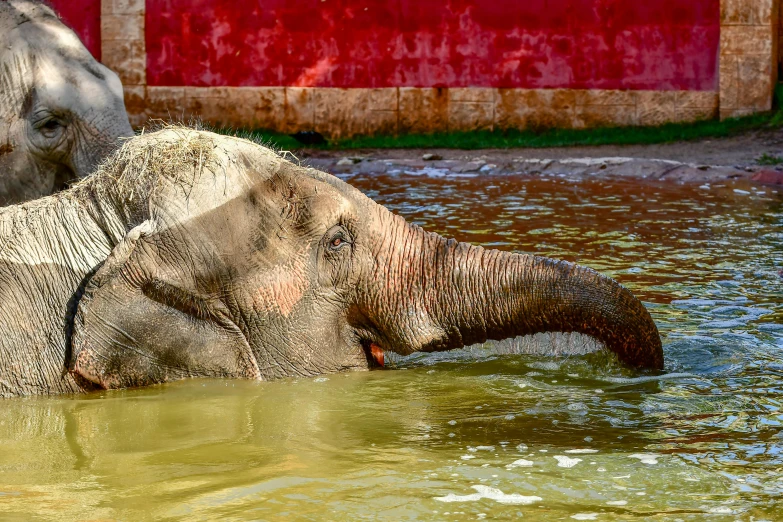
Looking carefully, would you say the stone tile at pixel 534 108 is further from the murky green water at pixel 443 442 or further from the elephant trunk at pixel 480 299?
the elephant trunk at pixel 480 299

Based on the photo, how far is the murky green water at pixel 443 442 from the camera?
152 inches

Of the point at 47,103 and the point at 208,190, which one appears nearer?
the point at 208,190

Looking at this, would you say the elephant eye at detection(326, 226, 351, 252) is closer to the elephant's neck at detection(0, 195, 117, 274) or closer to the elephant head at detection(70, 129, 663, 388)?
the elephant head at detection(70, 129, 663, 388)

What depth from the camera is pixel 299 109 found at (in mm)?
17922

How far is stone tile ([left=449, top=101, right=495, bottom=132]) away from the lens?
17.5 m

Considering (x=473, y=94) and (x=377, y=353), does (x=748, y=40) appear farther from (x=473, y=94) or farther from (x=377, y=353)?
(x=377, y=353)

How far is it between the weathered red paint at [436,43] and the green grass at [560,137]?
28.1 inches

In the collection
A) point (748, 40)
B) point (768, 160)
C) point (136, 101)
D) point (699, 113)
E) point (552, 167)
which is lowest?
point (552, 167)

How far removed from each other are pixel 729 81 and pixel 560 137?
2238mm

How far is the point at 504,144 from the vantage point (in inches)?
640

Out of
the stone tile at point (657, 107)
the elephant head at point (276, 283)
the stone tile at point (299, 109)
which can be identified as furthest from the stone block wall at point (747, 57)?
the elephant head at point (276, 283)

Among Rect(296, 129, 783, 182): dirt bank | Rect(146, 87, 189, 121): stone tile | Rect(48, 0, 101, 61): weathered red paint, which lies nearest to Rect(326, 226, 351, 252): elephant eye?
Rect(296, 129, 783, 182): dirt bank

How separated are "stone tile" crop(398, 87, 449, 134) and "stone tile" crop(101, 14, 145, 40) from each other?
3.80 m

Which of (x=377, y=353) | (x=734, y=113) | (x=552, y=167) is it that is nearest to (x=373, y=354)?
(x=377, y=353)
